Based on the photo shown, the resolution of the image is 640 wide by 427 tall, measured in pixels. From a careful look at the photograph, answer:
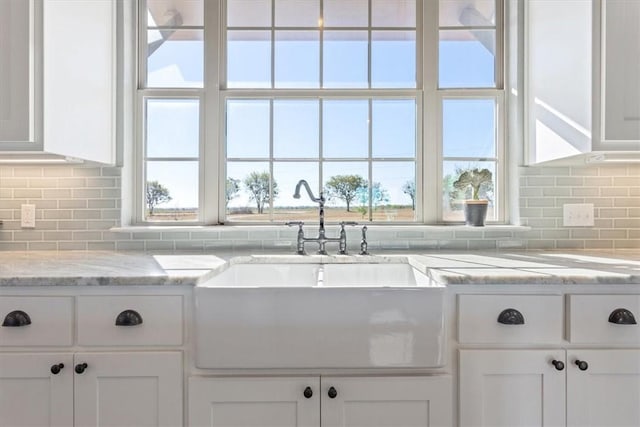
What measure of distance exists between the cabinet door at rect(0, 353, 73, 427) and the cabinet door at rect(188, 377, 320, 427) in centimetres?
41

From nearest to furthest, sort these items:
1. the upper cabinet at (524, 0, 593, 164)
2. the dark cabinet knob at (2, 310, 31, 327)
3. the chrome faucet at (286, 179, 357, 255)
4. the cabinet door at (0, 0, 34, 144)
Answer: the dark cabinet knob at (2, 310, 31, 327)
the cabinet door at (0, 0, 34, 144)
the upper cabinet at (524, 0, 593, 164)
the chrome faucet at (286, 179, 357, 255)

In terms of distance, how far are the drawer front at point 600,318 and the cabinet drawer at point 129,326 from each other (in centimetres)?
132

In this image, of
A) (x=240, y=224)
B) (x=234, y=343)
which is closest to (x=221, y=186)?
(x=240, y=224)

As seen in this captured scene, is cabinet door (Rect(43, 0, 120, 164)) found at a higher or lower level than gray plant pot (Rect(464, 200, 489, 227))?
higher

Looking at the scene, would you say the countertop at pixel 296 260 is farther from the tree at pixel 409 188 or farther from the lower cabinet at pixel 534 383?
the tree at pixel 409 188

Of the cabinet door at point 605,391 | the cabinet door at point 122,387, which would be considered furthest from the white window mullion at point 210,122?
the cabinet door at point 605,391

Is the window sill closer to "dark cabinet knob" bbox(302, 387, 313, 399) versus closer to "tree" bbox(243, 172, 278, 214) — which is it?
"tree" bbox(243, 172, 278, 214)

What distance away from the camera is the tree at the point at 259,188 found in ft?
6.78

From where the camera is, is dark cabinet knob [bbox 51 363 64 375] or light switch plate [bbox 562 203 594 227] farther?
light switch plate [bbox 562 203 594 227]

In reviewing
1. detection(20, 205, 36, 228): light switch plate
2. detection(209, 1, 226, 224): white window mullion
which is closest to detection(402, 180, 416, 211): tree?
detection(209, 1, 226, 224): white window mullion

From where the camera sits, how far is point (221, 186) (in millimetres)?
2049

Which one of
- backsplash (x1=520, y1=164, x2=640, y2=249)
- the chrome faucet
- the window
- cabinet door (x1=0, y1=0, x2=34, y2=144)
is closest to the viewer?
cabinet door (x1=0, y1=0, x2=34, y2=144)

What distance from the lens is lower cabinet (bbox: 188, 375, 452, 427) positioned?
127 centimetres

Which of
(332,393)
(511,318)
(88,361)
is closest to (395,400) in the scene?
(332,393)
